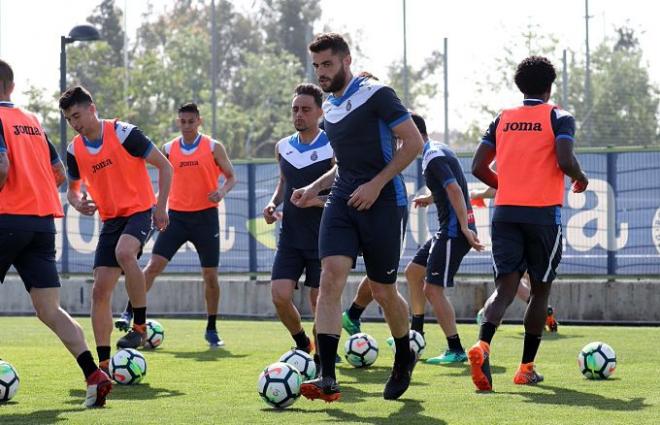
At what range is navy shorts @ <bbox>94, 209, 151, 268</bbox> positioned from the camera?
36.2 ft

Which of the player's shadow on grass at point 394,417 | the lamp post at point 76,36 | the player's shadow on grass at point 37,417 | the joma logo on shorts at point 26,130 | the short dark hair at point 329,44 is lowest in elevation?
the player's shadow on grass at point 37,417

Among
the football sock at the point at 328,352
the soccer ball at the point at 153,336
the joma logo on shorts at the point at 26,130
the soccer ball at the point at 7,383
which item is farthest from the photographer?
the soccer ball at the point at 153,336

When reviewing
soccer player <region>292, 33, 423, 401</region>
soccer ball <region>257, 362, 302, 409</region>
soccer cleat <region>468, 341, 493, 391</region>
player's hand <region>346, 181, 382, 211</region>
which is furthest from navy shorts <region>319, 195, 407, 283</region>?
soccer cleat <region>468, 341, 493, 391</region>

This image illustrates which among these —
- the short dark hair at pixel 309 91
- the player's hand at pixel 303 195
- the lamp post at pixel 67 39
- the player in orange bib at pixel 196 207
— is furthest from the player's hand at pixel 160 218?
the lamp post at pixel 67 39

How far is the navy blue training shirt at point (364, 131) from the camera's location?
8.58m

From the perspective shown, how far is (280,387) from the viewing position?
28.3 ft

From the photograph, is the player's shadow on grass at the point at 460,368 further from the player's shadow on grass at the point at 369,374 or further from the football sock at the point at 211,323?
the football sock at the point at 211,323

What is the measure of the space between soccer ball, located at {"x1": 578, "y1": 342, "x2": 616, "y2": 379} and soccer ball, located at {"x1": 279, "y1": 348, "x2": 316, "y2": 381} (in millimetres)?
2123

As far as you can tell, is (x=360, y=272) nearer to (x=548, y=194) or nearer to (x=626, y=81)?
(x=548, y=194)

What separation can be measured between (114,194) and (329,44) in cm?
318

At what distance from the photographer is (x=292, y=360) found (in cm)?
961

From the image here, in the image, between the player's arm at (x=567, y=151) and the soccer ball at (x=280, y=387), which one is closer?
the soccer ball at (x=280, y=387)

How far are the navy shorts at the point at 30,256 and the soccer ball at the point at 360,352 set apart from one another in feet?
10.6

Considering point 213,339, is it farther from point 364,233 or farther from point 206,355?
point 364,233
